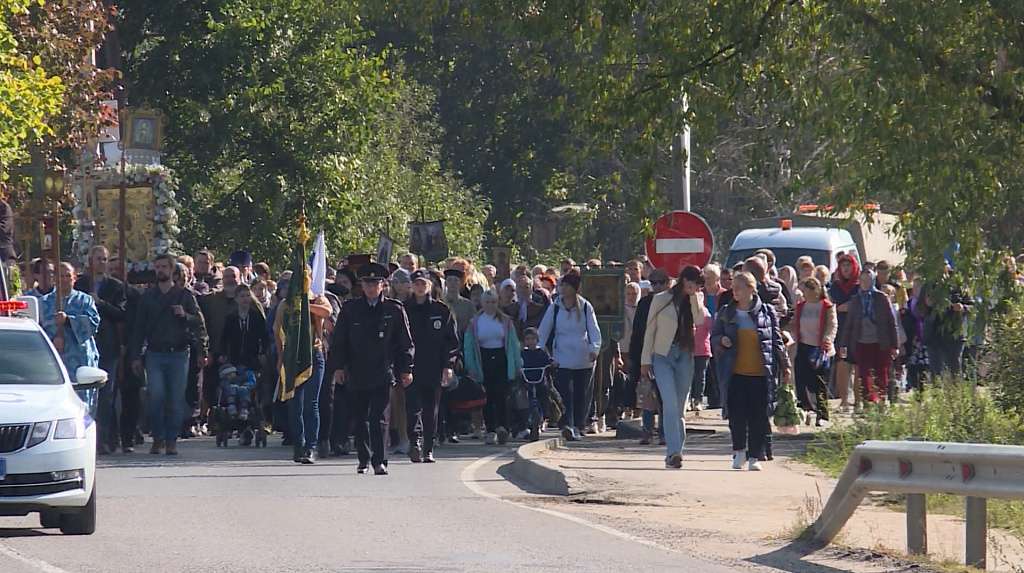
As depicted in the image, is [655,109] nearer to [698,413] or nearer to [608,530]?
[608,530]

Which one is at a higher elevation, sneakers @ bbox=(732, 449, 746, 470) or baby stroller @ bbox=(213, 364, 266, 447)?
baby stroller @ bbox=(213, 364, 266, 447)

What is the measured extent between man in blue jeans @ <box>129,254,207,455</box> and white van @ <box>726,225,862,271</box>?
48.1 ft

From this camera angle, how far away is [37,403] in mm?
12594

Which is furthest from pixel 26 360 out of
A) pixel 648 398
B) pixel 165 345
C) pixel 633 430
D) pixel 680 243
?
pixel 680 243

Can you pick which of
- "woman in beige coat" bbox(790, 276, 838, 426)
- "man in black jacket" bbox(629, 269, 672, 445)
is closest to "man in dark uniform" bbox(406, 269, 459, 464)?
"man in black jacket" bbox(629, 269, 672, 445)

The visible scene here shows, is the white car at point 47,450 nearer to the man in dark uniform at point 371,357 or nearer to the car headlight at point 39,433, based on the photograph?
the car headlight at point 39,433

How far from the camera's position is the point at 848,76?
14.2 metres

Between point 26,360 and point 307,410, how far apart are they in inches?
235

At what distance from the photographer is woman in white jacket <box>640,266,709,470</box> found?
58.7 ft

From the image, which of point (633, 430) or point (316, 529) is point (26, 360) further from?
point (633, 430)

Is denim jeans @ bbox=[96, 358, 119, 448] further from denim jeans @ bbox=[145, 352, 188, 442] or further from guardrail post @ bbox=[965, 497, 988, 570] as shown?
guardrail post @ bbox=[965, 497, 988, 570]

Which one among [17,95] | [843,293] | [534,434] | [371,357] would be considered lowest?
[534,434]

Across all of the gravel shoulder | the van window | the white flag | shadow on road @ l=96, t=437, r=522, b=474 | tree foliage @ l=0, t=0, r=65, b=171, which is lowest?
the gravel shoulder

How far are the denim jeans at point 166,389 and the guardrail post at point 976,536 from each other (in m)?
10.6
